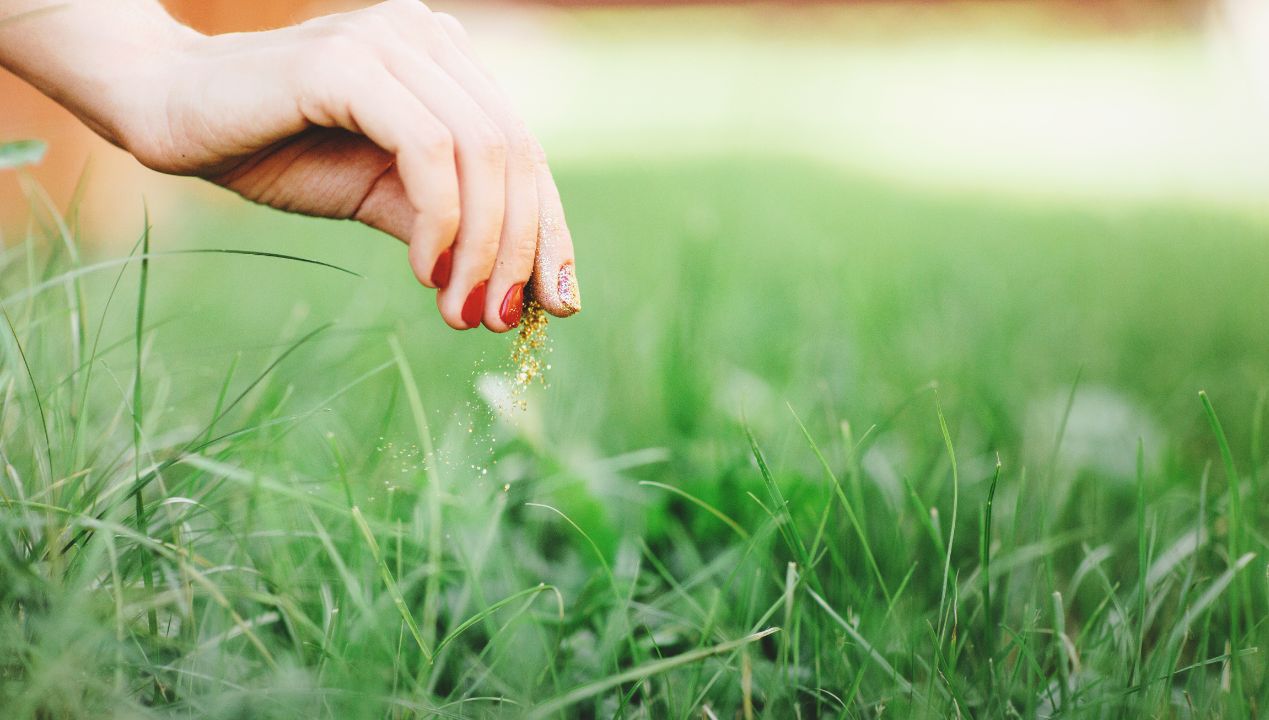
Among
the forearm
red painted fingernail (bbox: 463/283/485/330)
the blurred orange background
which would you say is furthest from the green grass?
the blurred orange background

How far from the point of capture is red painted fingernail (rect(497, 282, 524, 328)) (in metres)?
0.86

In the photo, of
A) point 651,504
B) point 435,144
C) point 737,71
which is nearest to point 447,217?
point 435,144

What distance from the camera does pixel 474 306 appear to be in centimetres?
86

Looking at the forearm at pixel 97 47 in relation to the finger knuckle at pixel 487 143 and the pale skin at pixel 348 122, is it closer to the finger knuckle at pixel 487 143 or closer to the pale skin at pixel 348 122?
the pale skin at pixel 348 122

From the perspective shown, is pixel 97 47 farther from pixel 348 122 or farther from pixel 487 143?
pixel 487 143

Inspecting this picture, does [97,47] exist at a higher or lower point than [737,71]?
higher

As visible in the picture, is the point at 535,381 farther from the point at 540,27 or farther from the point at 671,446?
the point at 540,27

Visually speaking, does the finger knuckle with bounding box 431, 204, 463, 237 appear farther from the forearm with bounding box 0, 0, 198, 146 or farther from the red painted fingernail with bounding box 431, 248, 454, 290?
the forearm with bounding box 0, 0, 198, 146

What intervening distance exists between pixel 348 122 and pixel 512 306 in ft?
0.71

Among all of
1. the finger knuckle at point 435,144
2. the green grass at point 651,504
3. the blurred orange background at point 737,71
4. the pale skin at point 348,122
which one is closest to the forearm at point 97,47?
the pale skin at point 348,122

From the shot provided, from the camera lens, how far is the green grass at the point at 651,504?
2.58 feet

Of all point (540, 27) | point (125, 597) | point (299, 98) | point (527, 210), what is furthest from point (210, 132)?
point (540, 27)

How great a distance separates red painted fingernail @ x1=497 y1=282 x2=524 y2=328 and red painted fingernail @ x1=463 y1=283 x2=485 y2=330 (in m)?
0.02

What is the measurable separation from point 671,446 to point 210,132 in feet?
2.68
